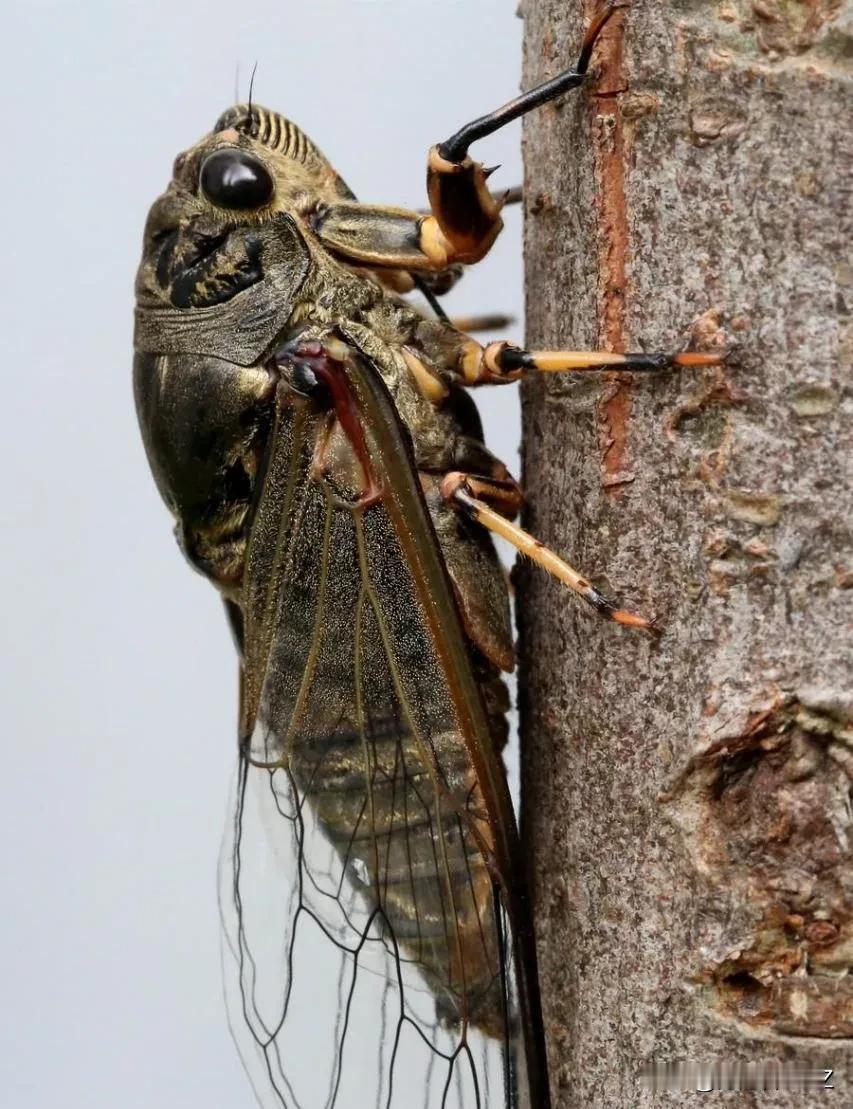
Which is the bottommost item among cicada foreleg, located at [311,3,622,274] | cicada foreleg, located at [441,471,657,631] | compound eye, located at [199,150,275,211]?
cicada foreleg, located at [441,471,657,631]

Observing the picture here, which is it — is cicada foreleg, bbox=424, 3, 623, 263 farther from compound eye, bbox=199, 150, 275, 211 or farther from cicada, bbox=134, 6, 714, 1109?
compound eye, bbox=199, 150, 275, 211

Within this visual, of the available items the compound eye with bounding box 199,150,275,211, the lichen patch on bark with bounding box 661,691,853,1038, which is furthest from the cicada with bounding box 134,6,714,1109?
the lichen patch on bark with bounding box 661,691,853,1038

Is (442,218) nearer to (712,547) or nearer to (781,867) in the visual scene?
(712,547)

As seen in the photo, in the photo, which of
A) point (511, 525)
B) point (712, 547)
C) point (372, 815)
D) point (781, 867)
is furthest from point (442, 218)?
point (781, 867)

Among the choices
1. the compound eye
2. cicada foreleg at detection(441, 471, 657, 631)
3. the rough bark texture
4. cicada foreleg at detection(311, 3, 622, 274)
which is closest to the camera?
the rough bark texture

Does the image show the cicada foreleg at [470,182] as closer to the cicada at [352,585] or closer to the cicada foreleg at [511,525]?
the cicada at [352,585]
